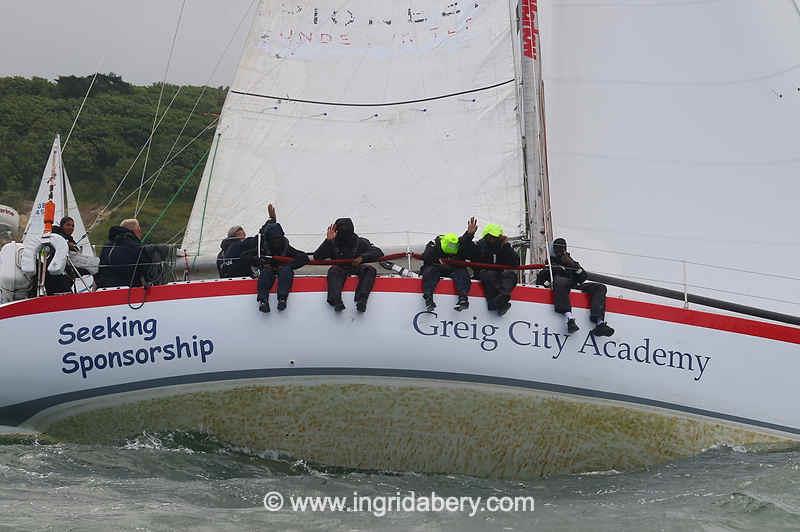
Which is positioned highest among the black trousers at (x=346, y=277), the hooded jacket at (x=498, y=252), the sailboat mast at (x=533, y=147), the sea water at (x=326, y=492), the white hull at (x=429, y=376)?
the sailboat mast at (x=533, y=147)

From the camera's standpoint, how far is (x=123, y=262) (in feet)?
30.8

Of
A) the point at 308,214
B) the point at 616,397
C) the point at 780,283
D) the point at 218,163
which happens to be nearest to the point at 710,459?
the point at 616,397

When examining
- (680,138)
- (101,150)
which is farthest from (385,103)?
(101,150)

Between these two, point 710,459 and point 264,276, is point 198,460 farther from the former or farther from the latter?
point 710,459

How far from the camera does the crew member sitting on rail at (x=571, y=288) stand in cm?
865

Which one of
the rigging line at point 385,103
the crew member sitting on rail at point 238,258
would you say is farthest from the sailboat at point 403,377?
the rigging line at point 385,103

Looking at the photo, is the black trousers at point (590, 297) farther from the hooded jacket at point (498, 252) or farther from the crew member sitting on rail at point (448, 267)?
the crew member sitting on rail at point (448, 267)

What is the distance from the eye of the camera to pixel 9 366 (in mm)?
8984

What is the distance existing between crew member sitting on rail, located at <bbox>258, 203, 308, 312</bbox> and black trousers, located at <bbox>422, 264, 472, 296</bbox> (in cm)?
99

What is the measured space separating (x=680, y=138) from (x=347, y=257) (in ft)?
10.3

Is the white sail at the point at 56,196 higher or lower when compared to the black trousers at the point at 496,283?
higher

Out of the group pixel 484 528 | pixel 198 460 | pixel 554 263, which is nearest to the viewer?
pixel 484 528

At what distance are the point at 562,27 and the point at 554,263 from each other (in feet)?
8.11

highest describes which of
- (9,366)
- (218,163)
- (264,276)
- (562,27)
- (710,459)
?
(562,27)
